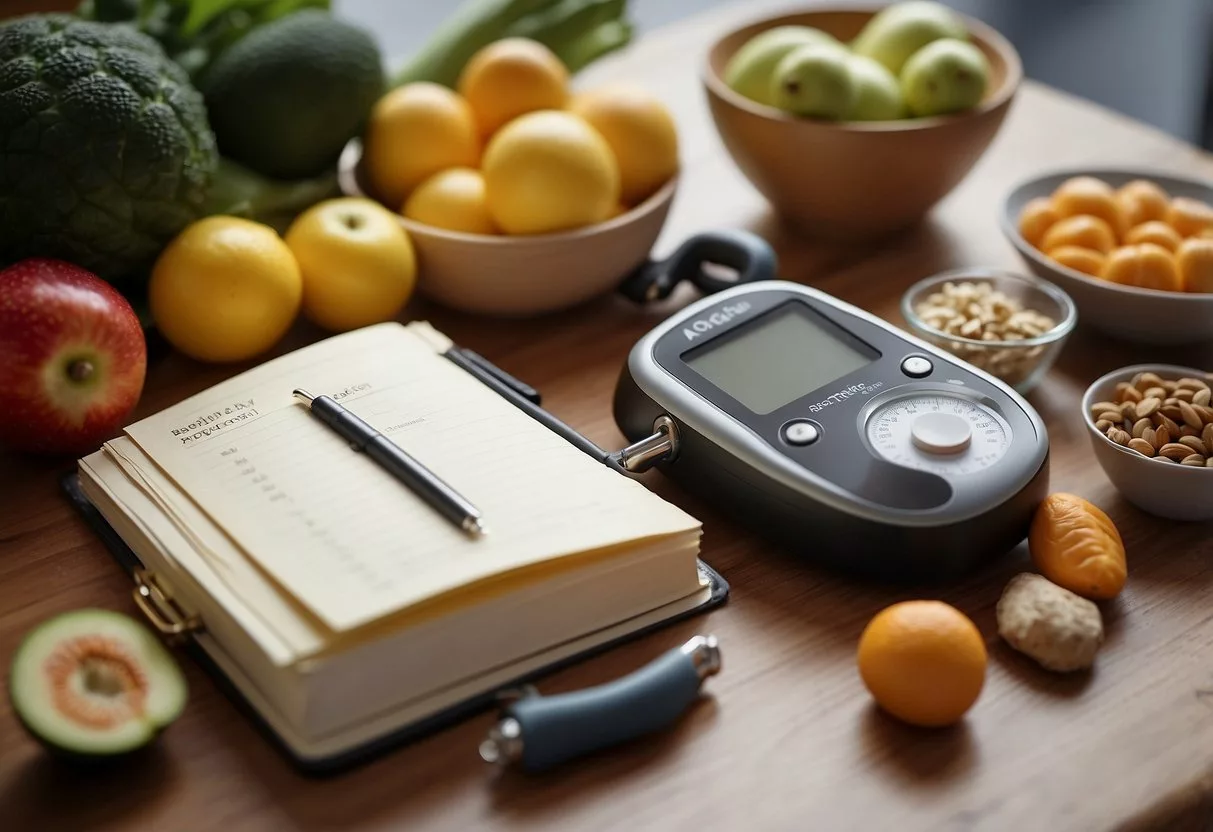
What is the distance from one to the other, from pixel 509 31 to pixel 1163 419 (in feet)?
2.38

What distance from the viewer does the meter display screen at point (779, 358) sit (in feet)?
2.73

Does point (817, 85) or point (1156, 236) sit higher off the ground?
point (817, 85)

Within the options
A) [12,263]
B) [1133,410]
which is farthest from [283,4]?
[1133,410]

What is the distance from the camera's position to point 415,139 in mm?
1043

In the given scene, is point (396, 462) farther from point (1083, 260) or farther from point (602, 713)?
point (1083, 260)

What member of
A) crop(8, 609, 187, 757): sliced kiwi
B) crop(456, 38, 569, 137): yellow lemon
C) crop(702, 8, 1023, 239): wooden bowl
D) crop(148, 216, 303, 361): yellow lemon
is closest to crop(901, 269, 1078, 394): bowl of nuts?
crop(702, 8, 1023, 239): wooden bowl

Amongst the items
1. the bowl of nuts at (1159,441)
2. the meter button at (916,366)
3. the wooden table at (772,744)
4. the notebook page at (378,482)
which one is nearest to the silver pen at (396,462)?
the notebook page at (378,482)

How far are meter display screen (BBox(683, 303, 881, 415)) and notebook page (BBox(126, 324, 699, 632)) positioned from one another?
12cm

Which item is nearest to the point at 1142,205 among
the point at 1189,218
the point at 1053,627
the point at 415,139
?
the point at 1189,218

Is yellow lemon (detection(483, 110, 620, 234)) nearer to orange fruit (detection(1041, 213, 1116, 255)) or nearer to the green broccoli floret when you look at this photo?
the green broccoli floret

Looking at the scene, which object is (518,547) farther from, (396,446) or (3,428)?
(3,428)

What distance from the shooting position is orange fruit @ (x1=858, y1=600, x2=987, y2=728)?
0.65 m

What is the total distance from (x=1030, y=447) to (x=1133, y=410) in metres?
0.11

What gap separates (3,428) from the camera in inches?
32.5
